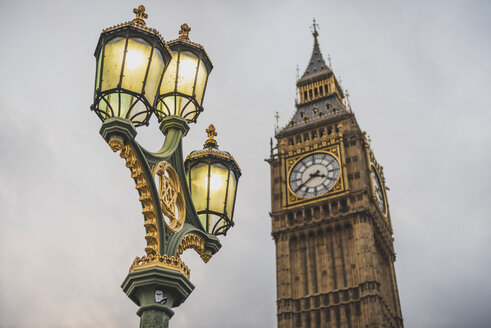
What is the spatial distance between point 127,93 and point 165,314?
6.92 feet

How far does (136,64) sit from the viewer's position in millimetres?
5664

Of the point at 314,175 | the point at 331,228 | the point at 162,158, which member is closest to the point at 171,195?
the point at 162,158

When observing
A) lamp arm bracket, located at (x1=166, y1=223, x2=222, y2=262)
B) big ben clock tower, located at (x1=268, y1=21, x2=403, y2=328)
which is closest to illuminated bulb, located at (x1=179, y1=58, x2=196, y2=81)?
lamp arm bracket, located at (x1=166, y1=223, x2=222, y2=262)

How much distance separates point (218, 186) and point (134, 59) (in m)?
2.07

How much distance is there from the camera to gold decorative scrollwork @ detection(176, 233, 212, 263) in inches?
245

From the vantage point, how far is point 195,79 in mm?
6957

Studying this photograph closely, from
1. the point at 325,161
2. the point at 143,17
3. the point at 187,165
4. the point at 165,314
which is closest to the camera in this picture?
the point at 165,314

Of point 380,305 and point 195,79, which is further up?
point 380,305

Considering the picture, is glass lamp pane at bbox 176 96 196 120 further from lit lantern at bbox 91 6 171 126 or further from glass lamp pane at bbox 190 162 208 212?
lit lantern at bbox 91 6 171 126

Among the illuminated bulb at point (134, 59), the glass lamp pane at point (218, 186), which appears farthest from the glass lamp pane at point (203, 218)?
the illuminated bulb at point (134, 59)

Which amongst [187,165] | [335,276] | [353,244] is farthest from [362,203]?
[187,165]

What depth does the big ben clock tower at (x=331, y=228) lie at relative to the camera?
40.2m

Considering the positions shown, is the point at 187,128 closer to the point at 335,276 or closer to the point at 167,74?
the point at 167,74

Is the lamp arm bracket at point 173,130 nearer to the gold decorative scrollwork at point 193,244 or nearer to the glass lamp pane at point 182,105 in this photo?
the glass lamp pane at point 182,105
